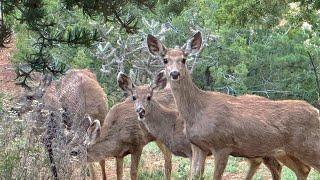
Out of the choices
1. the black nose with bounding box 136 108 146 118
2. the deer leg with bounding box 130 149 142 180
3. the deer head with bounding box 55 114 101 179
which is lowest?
the deer leg with bounding box 130 149 142 180

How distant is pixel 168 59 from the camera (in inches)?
392

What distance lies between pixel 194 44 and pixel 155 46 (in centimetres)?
52

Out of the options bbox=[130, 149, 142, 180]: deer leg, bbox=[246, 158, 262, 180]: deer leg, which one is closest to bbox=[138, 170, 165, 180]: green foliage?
bbox=[130, 149, 142, 180]: deer leg

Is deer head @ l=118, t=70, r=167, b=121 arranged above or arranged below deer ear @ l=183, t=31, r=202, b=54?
below

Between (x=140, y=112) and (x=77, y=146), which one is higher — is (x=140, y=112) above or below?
above

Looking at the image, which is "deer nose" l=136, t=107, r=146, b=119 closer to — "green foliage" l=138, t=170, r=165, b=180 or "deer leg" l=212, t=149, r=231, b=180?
"deer leg" l=212, t=149, r=231, b=180

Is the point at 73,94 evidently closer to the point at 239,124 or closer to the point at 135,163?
the point at 135,163

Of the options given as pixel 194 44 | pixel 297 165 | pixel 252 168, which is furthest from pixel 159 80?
pixel 297 165

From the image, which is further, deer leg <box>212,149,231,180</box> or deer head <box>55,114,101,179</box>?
deer leg <box>212,149,231,180</box>

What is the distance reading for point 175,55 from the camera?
9.95 metres

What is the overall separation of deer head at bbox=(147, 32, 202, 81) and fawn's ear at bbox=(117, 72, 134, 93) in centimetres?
59

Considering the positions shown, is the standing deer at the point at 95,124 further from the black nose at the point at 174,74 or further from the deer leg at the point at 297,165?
A: the deer leg at the point at 297,165

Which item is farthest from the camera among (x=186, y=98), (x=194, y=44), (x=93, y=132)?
(x=93, y=132)

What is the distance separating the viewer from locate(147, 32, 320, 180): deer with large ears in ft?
32.6
